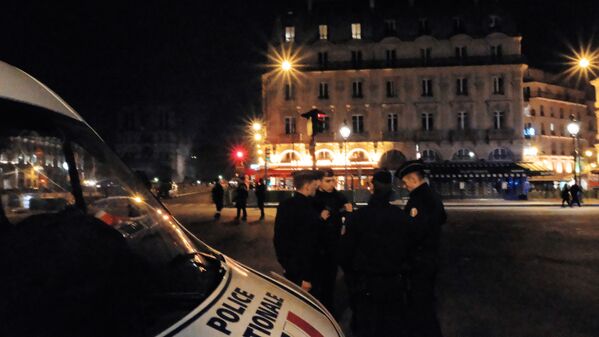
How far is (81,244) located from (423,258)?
9.77 ft

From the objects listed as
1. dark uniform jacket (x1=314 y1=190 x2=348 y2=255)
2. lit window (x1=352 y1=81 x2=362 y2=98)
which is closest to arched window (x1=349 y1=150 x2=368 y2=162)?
lit window (x1=352 y1=81 x2=362 y2=98)

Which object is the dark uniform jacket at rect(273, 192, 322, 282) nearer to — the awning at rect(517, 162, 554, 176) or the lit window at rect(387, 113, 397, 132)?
the lit window at rect(387, 113, 397, 132)

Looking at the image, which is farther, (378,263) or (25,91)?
(378,263)

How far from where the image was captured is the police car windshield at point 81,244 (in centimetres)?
156

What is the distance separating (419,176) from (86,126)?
3.71 meters

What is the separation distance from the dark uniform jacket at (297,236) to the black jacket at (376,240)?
0.80 meters

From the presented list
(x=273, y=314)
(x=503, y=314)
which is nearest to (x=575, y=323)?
(x=503, y=314)

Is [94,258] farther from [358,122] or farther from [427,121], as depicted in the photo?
[427,121]

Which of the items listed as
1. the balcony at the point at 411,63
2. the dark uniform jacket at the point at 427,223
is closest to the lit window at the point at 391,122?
the balcony at the point at 411,63

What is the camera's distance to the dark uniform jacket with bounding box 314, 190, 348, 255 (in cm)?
537

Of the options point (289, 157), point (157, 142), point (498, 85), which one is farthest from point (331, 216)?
point (157, 142)

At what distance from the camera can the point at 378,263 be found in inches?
143

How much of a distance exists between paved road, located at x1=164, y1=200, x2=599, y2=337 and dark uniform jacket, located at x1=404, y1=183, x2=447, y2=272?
1.49m

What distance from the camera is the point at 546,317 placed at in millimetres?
6430
